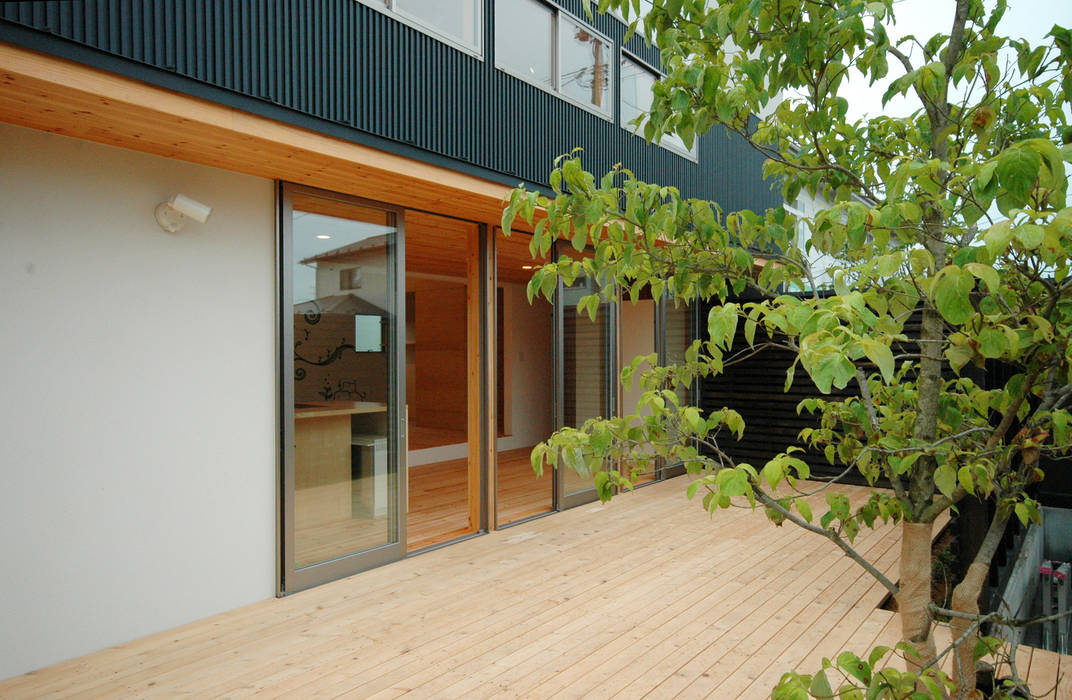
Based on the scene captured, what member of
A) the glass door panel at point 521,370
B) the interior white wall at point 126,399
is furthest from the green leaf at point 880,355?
the glass door panel at point 521,370

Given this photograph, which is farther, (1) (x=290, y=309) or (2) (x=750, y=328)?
(1) (x=290, y=309)

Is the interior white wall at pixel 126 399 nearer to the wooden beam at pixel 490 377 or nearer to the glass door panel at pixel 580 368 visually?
the wooden beam at pixel 490 377

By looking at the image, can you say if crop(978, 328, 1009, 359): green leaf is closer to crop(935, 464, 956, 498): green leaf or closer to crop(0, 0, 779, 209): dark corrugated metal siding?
crop(935, 464, 956, 498): green leaf

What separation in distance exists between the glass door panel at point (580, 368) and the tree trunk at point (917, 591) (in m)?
5.09

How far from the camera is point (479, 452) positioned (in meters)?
5.82

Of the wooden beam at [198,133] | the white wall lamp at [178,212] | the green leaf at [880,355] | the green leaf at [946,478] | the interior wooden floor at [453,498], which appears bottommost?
the interior wooden floor at [453,498]

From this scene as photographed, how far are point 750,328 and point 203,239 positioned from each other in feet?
12.1

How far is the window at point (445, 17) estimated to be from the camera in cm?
438

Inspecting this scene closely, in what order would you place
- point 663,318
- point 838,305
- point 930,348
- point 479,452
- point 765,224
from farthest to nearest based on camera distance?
point 663,318 < point 479,452 < point 765,224 < point 930,348 < point 838,305

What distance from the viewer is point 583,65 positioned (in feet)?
20.6

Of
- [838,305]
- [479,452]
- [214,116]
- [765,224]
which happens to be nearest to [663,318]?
[479,452]

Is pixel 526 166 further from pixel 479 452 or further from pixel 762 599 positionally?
pixel 762 599

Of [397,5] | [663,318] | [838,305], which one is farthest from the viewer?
[663,318]

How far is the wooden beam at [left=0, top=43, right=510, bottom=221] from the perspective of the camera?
285 cm
